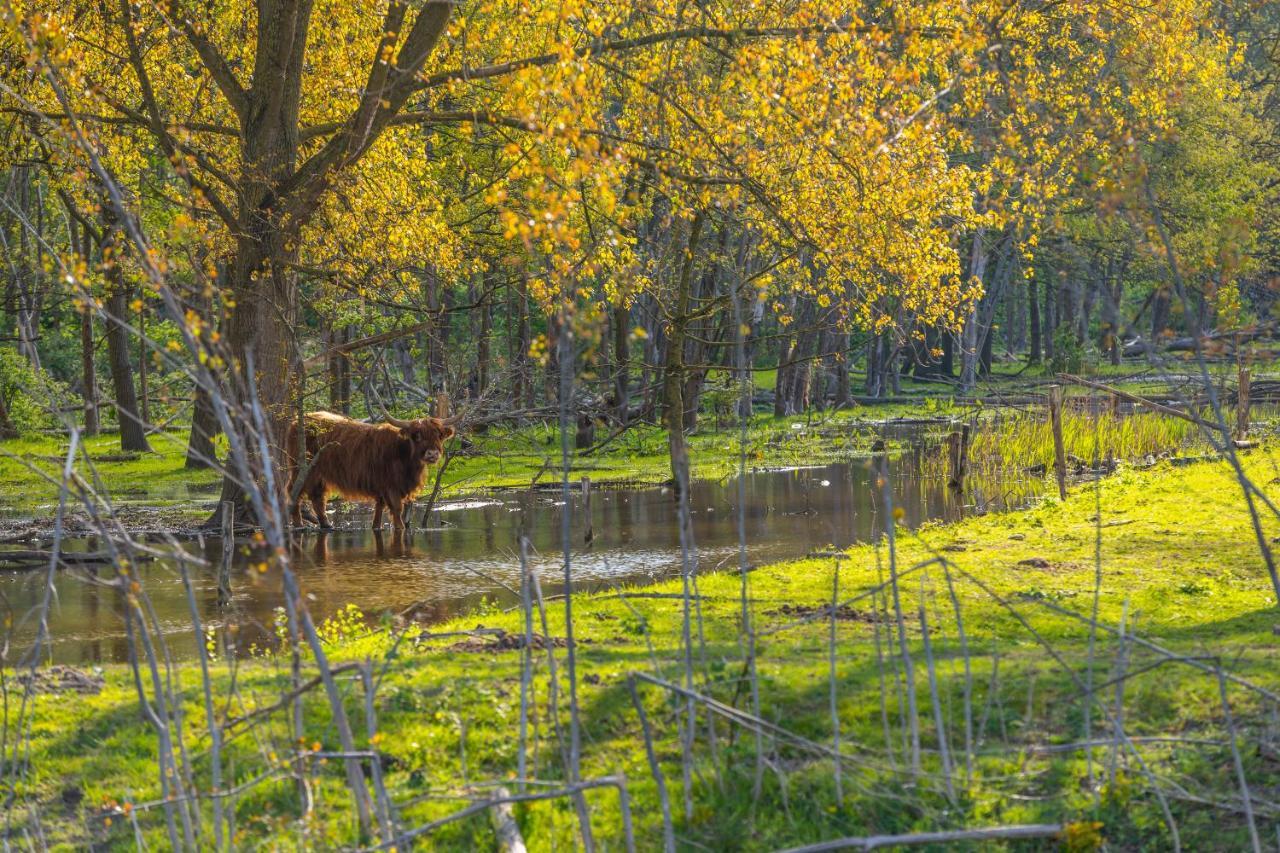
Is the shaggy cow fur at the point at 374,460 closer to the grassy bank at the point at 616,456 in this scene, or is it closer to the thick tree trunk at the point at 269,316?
the grassy bank at the point at 616,456

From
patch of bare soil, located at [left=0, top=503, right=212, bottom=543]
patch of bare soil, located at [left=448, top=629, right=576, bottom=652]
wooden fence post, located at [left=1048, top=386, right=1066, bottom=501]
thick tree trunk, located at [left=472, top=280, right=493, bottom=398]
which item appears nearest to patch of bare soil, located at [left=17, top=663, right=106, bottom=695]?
patch of bare soil, located at [left=448, top=629, right=576, bottom=652]

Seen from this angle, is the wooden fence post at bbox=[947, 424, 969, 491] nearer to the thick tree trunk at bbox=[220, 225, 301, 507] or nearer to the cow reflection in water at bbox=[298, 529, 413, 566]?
the cow reflection in water at bbox=[298, 529, 413, 566]

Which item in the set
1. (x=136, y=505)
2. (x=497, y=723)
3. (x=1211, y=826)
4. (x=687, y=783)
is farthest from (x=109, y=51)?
(x=1211, y=826)

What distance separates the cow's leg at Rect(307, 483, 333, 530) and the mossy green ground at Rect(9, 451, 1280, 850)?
11571 mm

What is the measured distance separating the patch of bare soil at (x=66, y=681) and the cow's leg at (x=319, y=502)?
12372mm

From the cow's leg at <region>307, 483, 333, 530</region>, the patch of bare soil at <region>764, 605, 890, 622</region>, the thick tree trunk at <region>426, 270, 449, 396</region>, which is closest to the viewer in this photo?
the patch of bare soil at <region>764, 605, 890, 622</region>

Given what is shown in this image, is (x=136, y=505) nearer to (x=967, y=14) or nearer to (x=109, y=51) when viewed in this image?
(x=109, y=51)

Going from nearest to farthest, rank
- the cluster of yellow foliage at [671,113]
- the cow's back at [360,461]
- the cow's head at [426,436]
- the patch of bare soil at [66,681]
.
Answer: the patch of bare soil at [66,681]
the cluster of yellow foliage at [671,113]
the cow's head at [426,436]
the cow's back at [360,461]

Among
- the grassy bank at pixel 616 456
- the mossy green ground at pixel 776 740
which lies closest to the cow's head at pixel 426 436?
the grassy bank at pixel 616 456

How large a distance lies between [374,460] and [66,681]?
12.2 m

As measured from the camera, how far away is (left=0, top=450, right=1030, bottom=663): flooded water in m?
13.9

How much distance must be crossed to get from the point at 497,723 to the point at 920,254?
8.96 meters

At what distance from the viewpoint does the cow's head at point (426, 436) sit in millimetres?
20438

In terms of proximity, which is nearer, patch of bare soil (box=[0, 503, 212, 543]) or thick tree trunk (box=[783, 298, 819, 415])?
patch of bare soil (box=[0, 503, 212, 543])
